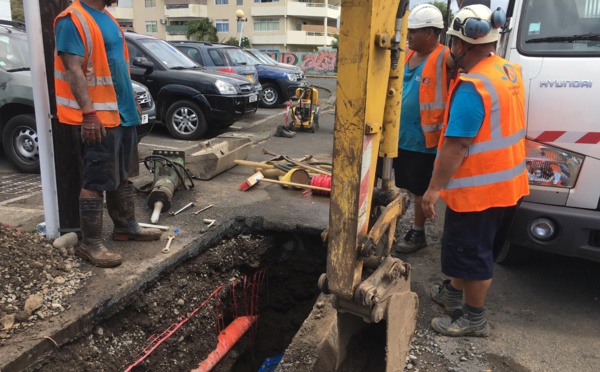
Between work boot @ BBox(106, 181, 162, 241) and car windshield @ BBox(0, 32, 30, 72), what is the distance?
11.5ft

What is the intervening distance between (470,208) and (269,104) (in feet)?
39.9

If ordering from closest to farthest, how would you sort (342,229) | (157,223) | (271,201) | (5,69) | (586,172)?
(342,229)
(586,172)
(157,223)
(271,201)
(5,69)

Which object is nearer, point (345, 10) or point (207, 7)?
point (345, 10)

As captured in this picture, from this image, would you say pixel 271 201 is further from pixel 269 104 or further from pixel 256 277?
pixel 269 104

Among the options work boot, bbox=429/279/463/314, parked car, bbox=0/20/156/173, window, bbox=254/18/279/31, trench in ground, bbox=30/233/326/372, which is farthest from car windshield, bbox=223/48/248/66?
window, bbox=254/18/279/31

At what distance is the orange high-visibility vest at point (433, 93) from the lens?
3.62 meters

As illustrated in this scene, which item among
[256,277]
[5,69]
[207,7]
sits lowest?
[256,277]

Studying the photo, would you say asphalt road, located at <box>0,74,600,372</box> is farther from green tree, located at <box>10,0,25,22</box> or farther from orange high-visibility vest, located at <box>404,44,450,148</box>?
green tree, located at <box>10,0,25,22</box>

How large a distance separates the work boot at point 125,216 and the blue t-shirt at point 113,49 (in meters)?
0.62

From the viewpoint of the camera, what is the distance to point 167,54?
9297 millimetres

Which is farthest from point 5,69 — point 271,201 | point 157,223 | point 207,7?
point 207,7

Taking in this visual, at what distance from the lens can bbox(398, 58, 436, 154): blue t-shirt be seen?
12.6 feet

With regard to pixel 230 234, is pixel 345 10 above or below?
above

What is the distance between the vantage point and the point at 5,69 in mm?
5953
